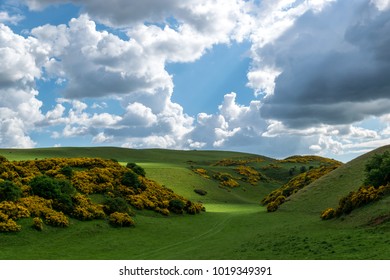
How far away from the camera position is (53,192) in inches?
1737

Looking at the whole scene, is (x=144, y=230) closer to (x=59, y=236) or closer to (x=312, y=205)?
(x=59, y=236)

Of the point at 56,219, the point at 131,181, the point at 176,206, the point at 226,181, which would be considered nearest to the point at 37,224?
the point at 56,219

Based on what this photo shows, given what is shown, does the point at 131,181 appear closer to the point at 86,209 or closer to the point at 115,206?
the point at 115,206

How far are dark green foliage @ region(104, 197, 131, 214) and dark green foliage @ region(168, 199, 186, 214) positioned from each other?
10325 millimetres

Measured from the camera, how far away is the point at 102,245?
3538 cm

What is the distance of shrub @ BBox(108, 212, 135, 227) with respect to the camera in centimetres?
4328

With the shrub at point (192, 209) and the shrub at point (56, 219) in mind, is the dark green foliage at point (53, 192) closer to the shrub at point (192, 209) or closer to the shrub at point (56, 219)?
the shrub at point (56, 219)

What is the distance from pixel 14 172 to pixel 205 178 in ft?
211

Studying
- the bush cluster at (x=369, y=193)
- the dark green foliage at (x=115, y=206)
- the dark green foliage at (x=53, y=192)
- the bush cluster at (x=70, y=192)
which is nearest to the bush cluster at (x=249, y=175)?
the bush cluster at (x=70, y=192)

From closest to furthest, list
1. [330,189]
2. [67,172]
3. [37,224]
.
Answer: [37,224] → [67,172] → [330,189]

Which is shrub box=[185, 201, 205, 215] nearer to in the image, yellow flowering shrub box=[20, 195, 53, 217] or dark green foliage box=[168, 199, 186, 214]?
dark green foliage box=[168, 199, 186, 214]

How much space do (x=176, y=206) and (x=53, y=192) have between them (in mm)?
20024

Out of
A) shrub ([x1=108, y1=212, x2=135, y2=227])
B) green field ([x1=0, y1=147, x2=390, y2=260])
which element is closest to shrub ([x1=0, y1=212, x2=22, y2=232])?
green field ([x1=0, y1=147, x2=390, y2=260])
